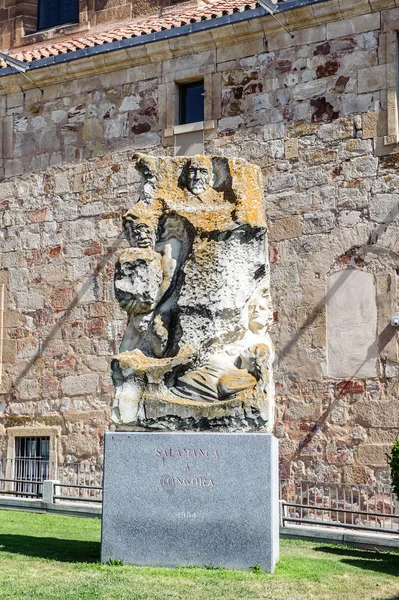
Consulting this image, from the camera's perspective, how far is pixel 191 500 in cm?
716

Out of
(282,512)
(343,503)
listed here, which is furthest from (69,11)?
(282,512)

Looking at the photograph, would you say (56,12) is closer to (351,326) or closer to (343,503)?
(351,326)

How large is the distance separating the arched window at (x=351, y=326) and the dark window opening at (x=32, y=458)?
15.8 feet

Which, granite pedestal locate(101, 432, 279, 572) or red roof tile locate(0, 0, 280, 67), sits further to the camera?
red roof tile locate(0, 0, 280, 67)

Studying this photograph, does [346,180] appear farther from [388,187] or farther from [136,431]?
[136,431]

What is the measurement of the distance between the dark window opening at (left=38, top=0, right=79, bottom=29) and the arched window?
8.18 metres

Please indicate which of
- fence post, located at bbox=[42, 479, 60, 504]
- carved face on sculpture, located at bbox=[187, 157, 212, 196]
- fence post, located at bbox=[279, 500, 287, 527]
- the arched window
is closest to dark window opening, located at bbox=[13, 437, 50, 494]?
fence post, located at bbox=[42, 479, 60, 504]

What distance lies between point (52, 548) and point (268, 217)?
7.15 meters

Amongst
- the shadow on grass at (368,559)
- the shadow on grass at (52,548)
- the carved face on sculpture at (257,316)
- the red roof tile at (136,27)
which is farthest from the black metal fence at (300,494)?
the red roof tile at (136,27)

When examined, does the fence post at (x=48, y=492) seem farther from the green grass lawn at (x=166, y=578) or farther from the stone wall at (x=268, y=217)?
the green grass lawn at (x=166, y=578)

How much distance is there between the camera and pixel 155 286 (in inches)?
308

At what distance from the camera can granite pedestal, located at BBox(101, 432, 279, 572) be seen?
7039mm

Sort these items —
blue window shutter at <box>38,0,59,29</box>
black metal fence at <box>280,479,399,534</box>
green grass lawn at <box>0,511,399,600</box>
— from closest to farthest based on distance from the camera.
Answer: green grass lawn at <box>0,511,399,600</box>
black metal fence at <box>280,479,399,534</box>
blue window shutter at <box>38,0,59,29</box>

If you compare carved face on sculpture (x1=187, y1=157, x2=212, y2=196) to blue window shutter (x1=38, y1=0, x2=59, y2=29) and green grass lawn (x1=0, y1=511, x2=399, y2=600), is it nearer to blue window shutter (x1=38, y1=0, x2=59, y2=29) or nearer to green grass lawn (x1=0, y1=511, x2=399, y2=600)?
green grass lawn (x1=0, y1=511, x2=399, y2=600)
